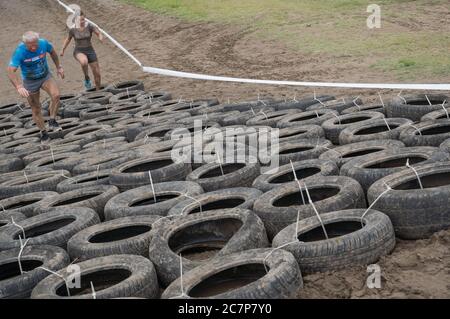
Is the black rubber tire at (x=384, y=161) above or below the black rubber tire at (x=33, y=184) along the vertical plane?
above

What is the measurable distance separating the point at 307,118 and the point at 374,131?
A: 5.86 ft

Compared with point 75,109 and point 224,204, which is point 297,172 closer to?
point 224,204

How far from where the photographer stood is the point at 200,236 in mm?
6719

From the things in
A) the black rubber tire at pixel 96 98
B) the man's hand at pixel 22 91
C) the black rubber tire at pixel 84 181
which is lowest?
the black rubber tire at pixel 96 98

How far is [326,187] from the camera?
6.94 m

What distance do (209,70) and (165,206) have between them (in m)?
12.8

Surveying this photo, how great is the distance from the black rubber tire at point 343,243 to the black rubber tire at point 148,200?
6.28 ft

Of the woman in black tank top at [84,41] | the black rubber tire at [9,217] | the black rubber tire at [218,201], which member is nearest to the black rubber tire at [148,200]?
the black rubber tire at [218,201]

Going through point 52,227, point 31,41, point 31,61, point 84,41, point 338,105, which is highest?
point 31,41

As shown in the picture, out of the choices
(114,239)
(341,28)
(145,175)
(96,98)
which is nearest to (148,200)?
(145,175)

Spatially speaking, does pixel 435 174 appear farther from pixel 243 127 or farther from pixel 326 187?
pixel 243 127

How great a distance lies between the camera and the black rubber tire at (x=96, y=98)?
16.3 m

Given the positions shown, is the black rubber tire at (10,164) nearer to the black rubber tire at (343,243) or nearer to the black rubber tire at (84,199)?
the black rubber tire at (84,199)

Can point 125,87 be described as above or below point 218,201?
below
